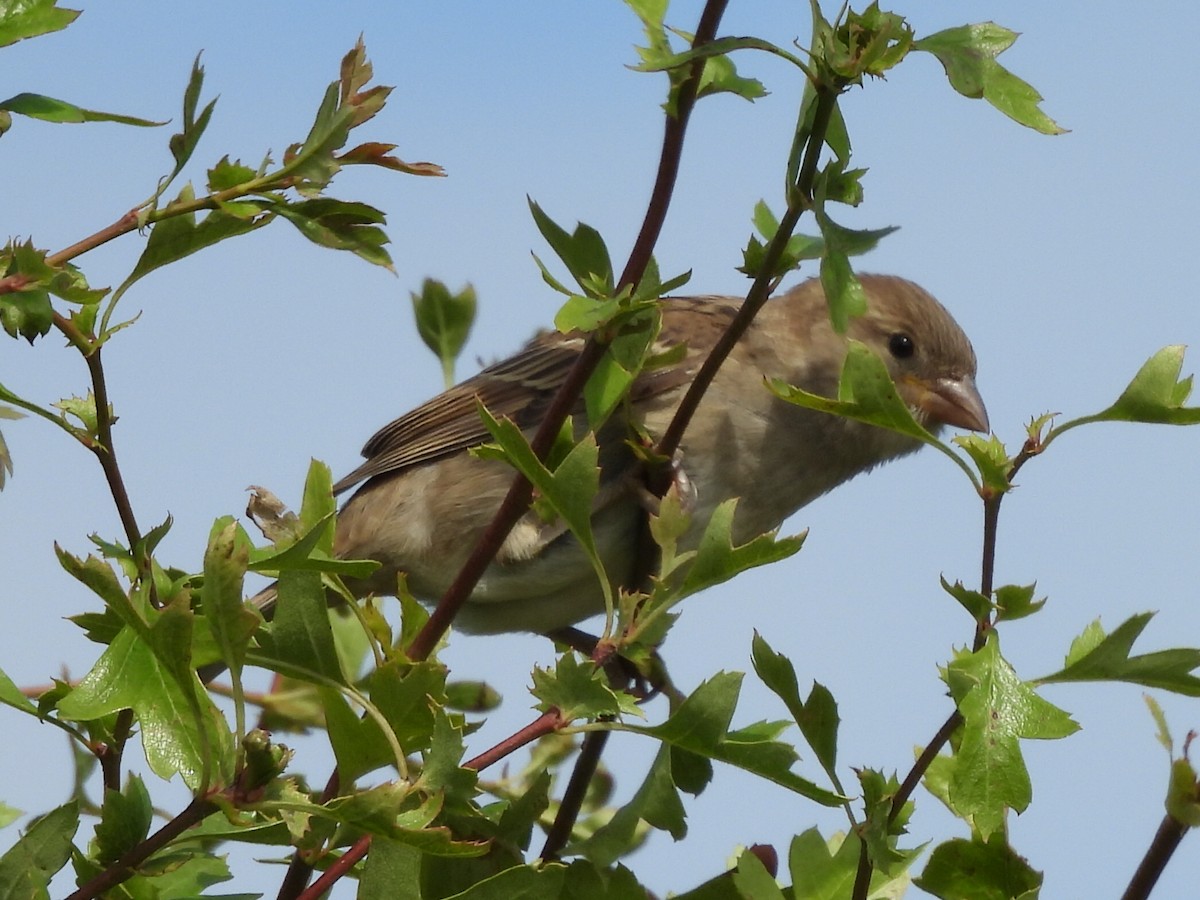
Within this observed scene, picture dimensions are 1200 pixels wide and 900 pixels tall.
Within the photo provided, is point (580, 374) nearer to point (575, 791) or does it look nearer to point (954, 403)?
point (575, 791)

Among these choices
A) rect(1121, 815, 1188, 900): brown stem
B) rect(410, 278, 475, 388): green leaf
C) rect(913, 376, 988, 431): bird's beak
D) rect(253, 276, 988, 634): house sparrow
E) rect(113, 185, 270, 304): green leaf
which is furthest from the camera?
rect(913, 376, 988, 431): bird's beak

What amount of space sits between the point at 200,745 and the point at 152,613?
0.14 m

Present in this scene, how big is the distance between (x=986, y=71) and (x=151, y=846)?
1.18 meters

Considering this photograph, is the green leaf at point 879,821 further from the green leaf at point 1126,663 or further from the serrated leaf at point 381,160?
the serrated leaf at point 381,160

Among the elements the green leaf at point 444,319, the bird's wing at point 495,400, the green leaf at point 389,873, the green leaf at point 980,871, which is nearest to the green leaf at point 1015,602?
the green leaf at point 980,871

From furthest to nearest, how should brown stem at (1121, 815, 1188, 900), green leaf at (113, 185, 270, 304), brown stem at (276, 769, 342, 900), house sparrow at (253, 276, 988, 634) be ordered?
1. house sparrow at (253, 276, 988, 634)
2. green leaf at (113, 185, 270, 304)
3. brown stem at (276, 769, 342, 900)
4. brown stem at (1121, 815, 1188, 900)

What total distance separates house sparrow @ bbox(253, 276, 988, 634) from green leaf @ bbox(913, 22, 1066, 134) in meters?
1.97

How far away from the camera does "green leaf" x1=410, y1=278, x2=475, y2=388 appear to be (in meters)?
2.81

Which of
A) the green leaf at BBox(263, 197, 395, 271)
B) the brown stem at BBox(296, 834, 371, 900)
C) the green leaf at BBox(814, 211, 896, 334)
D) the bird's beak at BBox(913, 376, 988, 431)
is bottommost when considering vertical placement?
the brown stem at BBox(296, 834, 371, 900)

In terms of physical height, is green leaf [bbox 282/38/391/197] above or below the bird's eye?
below

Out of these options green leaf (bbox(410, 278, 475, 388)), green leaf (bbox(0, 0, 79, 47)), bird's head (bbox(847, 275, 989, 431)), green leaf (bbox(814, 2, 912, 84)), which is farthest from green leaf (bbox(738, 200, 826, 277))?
bird's head (bbox(847, 275, 989, 431))

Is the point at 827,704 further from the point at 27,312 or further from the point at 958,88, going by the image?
the point at 27,312

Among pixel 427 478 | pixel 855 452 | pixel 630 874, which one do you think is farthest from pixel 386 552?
pixel 630 874

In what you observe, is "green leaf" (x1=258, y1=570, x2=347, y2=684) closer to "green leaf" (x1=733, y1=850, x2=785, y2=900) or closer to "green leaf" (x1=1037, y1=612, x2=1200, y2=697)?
"green leaf" (x1=733, y1=850, x2=785, y2=900)
